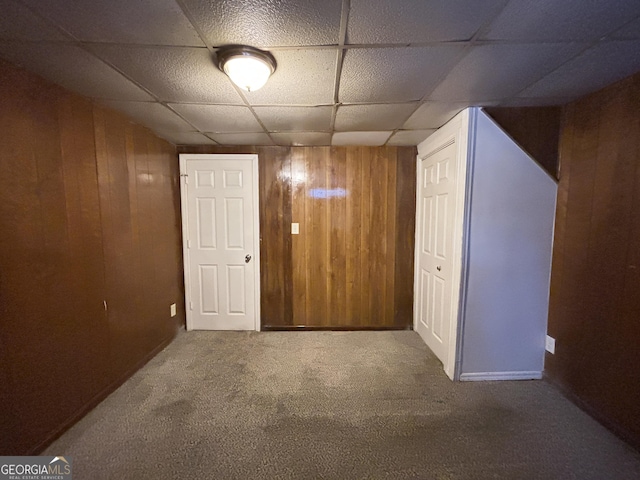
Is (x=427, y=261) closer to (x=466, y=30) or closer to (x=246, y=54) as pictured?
(x=466, y=30)

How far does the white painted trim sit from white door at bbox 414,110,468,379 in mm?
133

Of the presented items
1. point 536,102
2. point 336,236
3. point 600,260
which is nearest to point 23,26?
point 336,236

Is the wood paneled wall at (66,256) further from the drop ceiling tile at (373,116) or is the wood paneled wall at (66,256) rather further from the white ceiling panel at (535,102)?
the white ceiling panel at (535,102)

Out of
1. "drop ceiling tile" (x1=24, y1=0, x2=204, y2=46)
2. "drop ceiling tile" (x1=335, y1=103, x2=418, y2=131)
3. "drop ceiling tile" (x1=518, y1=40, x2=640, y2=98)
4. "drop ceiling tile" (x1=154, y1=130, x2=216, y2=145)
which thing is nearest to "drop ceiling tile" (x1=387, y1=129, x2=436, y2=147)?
"drop ceiling tile" (x1=335, y1=103, x2=418, y2=131)

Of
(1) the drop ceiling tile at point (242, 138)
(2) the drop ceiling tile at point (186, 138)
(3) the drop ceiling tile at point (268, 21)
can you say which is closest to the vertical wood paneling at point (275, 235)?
(1) the drop ceiling tile at point (242, 138)

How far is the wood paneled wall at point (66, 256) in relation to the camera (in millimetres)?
1264

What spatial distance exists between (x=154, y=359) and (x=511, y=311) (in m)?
3.24

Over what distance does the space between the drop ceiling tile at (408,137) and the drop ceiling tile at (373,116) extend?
0.20m

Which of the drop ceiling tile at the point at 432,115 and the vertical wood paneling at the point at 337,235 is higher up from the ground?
the drop ceiling tile at the point at 432,115

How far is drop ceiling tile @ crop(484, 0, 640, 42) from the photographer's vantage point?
938 mm

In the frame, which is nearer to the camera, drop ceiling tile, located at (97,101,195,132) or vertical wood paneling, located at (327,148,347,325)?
drop ceiling tile, located at (97,101,195,132)

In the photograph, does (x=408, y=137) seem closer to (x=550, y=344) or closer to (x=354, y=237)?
(x=354, y=237)

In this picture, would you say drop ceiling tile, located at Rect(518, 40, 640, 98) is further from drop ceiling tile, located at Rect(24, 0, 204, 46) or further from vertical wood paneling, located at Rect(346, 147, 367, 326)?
drop ceiling tile, located at Rect(24, 0, 204, 46)

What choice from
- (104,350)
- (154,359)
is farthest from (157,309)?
(104,350)
